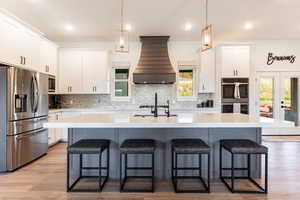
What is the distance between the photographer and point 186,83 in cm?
585

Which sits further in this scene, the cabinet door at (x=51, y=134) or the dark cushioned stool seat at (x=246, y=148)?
the cabinet door at (x=51, y=134)

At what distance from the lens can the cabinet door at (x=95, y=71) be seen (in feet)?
17.9

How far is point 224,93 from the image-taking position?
17.2 feet

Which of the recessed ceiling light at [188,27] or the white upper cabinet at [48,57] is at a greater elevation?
the recessed ceiling light at [188,27]

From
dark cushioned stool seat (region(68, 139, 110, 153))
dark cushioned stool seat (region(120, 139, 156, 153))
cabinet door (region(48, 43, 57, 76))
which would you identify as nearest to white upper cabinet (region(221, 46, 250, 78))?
dark cushioned stool seat (region(120, 139, 156, 153))

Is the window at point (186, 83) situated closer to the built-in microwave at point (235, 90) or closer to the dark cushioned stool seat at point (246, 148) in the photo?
the built-in microwave at point (235, 90)

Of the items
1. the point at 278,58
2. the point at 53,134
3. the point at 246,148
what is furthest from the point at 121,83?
the point at 278,58

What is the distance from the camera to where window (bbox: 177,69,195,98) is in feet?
19.1

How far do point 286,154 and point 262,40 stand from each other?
344 centimetres

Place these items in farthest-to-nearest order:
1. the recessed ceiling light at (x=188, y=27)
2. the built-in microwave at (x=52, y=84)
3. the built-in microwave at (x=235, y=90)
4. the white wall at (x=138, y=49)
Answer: the white wall at (x=138, y=49), the built-in microwave at (x=235, y=90), the built-in microwave at (x=52, y=84), the recessed ceiling light at (x=188, y=27)

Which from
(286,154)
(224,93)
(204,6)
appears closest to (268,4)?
(204,6)

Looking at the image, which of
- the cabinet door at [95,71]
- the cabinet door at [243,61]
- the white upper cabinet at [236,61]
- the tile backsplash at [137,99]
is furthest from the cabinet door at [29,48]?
the cabinet door at [243,61]

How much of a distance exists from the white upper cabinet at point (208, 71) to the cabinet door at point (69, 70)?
3396mm

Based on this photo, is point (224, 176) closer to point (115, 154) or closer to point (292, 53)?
point (115, 154)
